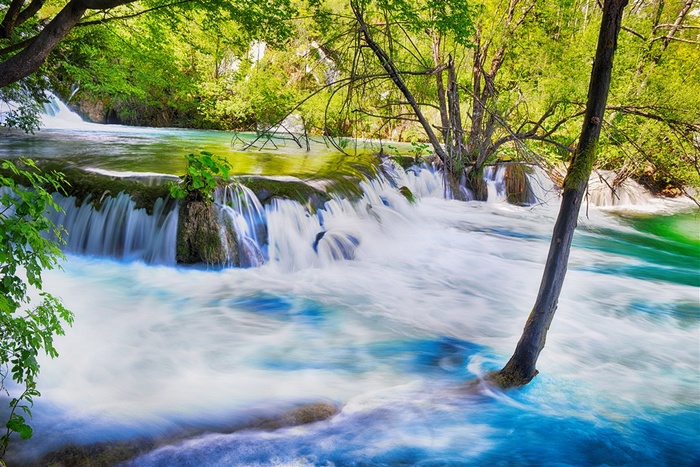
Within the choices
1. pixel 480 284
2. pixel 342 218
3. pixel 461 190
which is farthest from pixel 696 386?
pixel 461 190

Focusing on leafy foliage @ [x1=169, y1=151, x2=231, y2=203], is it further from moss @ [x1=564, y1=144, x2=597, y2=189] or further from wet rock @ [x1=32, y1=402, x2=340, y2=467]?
moss @ [x1=564, y1=144, x2=597, y2=189]

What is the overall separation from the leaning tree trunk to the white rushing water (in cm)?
84

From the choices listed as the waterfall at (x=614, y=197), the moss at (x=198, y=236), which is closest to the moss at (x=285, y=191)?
the moss at (x=198, y=236)

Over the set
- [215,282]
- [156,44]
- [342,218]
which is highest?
[156,44]

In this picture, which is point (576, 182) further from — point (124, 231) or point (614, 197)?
point (614, 197)

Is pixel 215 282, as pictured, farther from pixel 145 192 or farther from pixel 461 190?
pixel 461 190

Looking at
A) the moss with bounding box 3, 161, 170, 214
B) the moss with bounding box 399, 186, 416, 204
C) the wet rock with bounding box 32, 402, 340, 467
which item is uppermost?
the moss with bounding box 399, 186, 416, 204

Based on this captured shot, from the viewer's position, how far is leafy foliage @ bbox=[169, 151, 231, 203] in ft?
Result: 20.4

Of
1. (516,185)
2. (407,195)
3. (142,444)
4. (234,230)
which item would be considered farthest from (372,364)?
(516,185)

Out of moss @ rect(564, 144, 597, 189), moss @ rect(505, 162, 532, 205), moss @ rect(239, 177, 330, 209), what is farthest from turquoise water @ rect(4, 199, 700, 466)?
moss @ rect(505, 162, 532, 205)

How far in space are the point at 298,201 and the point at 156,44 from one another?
4.64m

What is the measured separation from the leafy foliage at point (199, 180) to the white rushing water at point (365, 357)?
900 mm

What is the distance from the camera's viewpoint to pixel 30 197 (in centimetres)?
242

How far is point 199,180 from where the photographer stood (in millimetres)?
6273
